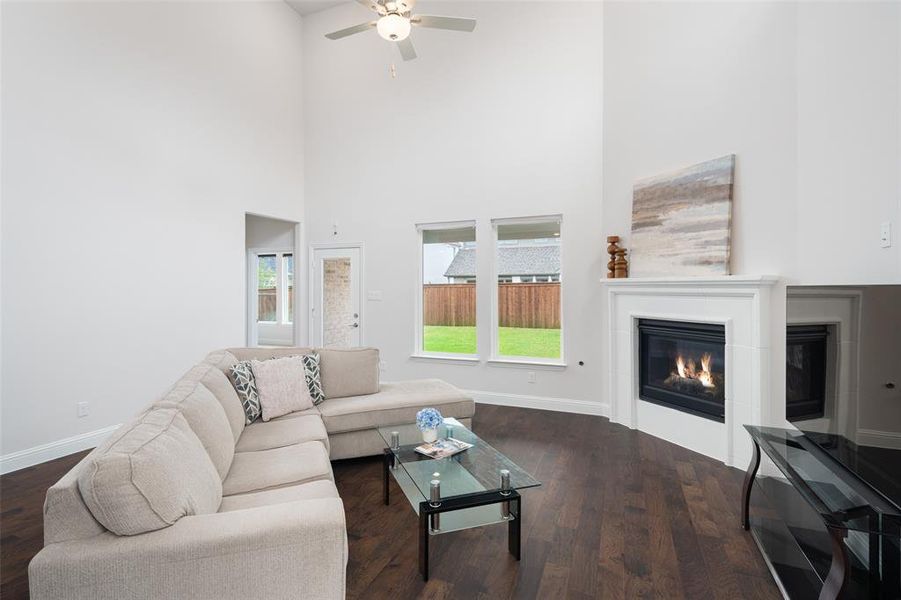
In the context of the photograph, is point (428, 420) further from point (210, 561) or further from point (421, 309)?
point (421, 309)

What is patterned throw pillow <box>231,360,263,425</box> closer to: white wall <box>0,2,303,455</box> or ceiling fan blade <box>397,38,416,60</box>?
white wall <box>0,2,303,455</box>

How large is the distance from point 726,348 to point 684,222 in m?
1.11

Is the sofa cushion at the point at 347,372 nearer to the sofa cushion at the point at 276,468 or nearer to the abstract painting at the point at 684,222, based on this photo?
the sofa cushion at the point at 276,468

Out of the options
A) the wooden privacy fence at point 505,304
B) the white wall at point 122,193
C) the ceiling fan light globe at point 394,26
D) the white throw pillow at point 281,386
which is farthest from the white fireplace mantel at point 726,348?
the white wall at point 122,193

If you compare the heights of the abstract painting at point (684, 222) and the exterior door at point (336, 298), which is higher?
the abstract painting at point (684, 222)

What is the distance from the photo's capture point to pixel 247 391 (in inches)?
117

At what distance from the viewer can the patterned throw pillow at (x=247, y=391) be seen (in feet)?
9.66

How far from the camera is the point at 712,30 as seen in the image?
352 centimetres

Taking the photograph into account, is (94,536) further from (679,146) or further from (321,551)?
(679,146)

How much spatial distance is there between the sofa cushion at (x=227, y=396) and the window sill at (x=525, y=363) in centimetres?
300

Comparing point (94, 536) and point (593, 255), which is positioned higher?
point (593, 255)

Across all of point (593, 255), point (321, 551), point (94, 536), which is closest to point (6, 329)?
point (94, 536)

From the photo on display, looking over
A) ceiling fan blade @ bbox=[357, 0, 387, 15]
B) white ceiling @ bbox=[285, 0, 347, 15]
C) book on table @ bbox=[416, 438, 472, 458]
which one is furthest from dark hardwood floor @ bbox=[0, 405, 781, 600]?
white ceiling @ bbox=[285, 0, 347, 15]

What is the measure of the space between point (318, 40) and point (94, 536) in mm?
6606
